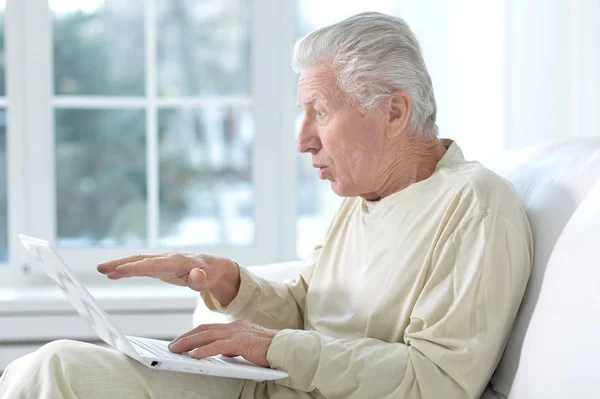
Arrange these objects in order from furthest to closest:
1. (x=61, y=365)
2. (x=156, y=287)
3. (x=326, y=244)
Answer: (x=156, y=287) < (x=326, y=244) < (x=61, y=365)

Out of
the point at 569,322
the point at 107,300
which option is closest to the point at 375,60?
the point at 569,322

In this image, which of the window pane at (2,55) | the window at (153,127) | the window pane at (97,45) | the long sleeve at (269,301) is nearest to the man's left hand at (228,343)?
the long sleeve at (269,301)

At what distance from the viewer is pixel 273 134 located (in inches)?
123

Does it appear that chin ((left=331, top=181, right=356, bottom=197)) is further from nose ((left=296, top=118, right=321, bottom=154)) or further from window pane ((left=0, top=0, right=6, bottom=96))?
window pane ((left=0, top=0, right=6, bottom=96))

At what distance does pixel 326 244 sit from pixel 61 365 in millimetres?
708

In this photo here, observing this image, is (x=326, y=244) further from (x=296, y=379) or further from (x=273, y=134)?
(x=273, y=134)

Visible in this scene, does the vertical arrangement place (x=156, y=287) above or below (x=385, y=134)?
below

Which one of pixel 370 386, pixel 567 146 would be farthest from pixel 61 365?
pixel 567 146

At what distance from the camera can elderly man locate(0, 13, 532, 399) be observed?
1.39 meters

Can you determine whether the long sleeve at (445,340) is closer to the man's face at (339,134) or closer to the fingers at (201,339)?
the fingers at (201,339)

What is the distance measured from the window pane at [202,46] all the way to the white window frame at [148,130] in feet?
0.14

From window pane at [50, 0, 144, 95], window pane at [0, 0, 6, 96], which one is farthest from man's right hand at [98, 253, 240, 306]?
window pane at [0, 0, 6, 96]

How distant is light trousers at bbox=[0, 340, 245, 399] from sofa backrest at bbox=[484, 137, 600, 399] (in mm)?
549

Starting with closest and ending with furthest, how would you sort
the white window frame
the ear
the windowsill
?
the ear
the windowsill
the white window frame
